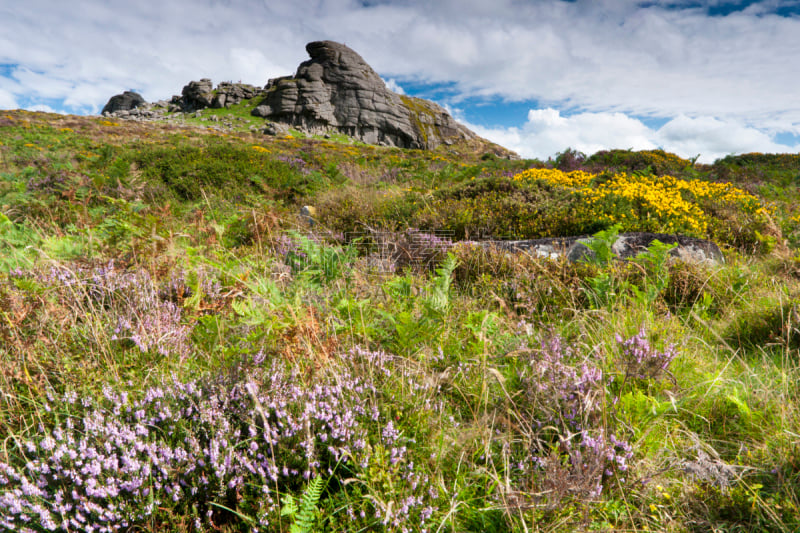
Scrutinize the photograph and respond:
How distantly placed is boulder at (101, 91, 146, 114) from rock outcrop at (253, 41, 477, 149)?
58.5 m

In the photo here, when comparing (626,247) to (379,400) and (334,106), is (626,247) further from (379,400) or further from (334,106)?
(334,106)

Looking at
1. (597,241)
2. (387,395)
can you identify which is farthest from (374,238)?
(387,395)

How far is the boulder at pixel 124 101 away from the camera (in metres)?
110

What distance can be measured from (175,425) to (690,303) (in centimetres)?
464

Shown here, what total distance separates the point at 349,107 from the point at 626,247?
→ 266ft

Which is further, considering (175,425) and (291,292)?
(291,292)

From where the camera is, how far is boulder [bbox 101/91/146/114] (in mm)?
109750

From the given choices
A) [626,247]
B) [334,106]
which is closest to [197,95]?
[334,106]

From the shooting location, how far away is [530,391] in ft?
6.60

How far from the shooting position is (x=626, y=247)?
4812mm

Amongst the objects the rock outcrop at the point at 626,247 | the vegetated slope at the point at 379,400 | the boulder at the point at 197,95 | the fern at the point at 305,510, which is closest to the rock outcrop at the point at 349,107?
the boulder at the point at 197,95

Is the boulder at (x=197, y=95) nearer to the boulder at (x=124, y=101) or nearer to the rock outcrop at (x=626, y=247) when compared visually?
the boulder at (x=124, y=101)

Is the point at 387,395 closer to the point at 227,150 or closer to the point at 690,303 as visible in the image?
the point at 690,303

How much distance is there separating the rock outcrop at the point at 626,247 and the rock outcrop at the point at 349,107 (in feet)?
236
